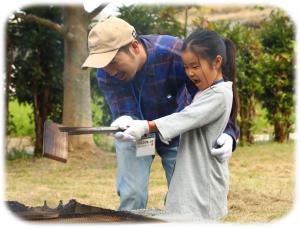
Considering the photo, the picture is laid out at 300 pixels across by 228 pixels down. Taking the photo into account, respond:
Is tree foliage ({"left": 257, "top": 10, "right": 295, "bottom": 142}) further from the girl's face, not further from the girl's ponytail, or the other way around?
the girl's face

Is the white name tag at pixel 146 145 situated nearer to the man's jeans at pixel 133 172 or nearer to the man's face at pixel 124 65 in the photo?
the man's jeans at pixel 133 172

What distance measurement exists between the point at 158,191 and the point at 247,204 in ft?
2.67

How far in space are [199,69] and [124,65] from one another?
40cm

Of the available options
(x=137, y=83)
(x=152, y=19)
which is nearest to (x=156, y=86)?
(x=137, y=83)

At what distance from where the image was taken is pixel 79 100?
696 cm

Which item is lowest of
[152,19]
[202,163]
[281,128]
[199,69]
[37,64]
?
[281,128]

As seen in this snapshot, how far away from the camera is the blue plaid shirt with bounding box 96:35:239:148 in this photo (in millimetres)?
3229

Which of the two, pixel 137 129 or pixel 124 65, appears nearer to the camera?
pixel 137 129

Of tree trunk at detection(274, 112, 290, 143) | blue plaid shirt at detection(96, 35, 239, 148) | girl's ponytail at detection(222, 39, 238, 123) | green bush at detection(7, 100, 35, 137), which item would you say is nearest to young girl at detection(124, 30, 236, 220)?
girl's ponytail at detection(222, 39, 238, 123)

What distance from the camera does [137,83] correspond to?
10.8 ft

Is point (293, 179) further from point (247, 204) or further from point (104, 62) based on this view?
point (104, 62)

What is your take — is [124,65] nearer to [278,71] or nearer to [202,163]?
[202,163]

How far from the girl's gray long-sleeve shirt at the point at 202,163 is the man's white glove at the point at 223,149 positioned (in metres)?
0.02

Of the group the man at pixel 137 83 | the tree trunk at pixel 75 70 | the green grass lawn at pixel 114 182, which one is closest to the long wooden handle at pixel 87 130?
the man at pixel 137 83
